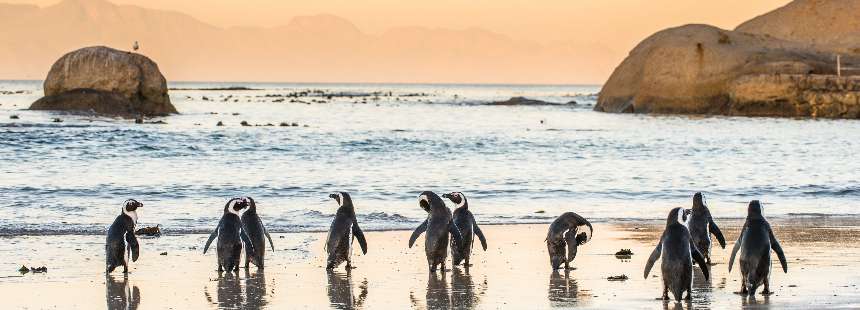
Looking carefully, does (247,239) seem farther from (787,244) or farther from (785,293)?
(787,244)

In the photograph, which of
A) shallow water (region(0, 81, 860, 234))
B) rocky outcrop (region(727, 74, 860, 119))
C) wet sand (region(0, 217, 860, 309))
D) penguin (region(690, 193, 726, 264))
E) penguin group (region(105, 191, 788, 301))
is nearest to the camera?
wet sand (region(0, 217, 860, 309))

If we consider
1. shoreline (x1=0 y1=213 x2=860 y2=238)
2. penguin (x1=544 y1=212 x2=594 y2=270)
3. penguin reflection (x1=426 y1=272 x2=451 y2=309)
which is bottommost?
penguin reflection (x1=426 y1=272 x2=451 y2=309)

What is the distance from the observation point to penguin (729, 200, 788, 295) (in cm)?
1076

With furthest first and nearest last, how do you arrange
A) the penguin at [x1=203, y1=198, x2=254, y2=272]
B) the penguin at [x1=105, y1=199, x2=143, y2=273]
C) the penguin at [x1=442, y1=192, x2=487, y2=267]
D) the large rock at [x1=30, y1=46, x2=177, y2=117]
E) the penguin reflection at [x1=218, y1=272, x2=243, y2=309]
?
1. the large rock at [x1=30, y1=46, x2=177, y2=117]
2. the penguin at [x1=442, y1=192, x2=487, y2=267]
3. the penguin at [x1=203, y1=198, x2=254, y2=272]
4. the penguin at [x1=105, y1=199, x2=143, y2=273]
5. the penguin reflection at [x1=218, y1=272, x2=243, y2=309]

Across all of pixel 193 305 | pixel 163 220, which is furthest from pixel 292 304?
pixel 163 220

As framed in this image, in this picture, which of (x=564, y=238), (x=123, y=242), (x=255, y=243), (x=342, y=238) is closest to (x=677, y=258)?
(x=564, y=238)

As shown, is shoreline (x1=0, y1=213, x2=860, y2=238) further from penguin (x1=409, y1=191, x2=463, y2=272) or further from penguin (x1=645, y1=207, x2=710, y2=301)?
penguin (x1=645, y1=207, x2=710, y2=301)

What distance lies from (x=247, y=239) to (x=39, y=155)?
58.2 ft

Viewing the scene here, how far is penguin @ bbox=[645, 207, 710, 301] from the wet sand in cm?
17

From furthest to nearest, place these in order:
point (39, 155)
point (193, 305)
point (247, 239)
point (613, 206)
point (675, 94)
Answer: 1. point (675, 94)
2. point (39, 155)
3. point (613, 206)
4. point (247, 239)
5. point (193, 305)

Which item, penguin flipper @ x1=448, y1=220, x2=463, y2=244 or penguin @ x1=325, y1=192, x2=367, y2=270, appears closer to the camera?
penguin @ x1=325, y1=192, x2=367, y2=270

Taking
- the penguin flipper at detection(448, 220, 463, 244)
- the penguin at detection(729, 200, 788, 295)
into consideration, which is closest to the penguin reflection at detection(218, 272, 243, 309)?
the penguin flipper at detection(448, 220, 463, 244)

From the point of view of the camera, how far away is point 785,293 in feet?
35.6

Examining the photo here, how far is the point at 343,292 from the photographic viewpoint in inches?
440
